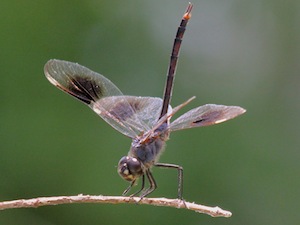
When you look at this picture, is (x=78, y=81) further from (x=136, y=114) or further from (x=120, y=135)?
(x=120, y=135)

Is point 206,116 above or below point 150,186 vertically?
above

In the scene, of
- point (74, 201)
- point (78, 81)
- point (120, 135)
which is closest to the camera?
point (74, 201)

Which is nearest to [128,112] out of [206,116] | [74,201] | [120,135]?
[206,116]

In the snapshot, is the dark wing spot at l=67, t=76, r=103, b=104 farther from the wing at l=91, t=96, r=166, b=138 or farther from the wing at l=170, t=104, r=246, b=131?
the wing at l=170, t=104, r=246, b=131

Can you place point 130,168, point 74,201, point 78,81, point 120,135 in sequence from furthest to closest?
point 120,135 → point 78,81 → point 130,168 → point 74,201

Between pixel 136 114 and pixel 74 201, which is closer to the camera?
pixel 74 201

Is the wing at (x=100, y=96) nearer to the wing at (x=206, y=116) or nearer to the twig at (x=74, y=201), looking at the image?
the wing at (x=206, y=116)

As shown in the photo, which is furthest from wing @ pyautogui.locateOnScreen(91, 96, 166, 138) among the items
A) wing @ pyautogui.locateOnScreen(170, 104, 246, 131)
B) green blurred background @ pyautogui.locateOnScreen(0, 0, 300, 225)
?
green blurred background @ pyautogui.locateOnScreen(0, 0, 300, 225)
